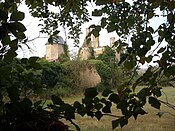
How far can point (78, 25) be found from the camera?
1.77 meters

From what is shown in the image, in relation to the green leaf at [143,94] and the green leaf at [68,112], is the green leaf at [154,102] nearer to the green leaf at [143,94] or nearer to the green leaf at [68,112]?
the green leaf at [143,94]

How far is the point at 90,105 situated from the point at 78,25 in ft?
3.93

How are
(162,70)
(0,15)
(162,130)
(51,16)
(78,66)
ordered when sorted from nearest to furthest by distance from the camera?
(0,15) → (162,70) → (51,16) → (162,130) → (78,66)

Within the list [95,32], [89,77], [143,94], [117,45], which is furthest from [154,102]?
[89,77]

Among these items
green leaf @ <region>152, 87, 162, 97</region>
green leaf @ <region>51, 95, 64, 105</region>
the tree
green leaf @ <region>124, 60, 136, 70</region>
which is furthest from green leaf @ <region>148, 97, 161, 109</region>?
green leaf @ <region>124, 60, 136, 70</region>

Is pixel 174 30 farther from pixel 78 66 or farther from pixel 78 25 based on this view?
pixel 78 66

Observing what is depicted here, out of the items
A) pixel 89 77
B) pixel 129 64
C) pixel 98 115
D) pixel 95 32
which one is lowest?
pixel 89 77

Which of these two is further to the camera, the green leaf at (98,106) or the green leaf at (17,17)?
the green leaf at (98,106)

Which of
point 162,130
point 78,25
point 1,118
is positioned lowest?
point 162,130

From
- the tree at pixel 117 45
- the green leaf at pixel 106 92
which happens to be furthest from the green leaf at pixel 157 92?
the green leaf at pixel 106 92

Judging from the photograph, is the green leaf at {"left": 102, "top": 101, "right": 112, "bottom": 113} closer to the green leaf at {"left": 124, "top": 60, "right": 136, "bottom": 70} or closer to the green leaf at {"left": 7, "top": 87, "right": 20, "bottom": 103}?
the green leaf at {"left": 7, "top": 87, "right": 20, "bottom": 103}

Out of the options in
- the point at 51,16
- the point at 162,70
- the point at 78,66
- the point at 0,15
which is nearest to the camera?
the point at 0,15

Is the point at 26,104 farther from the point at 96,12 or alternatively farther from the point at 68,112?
the point at 96,12

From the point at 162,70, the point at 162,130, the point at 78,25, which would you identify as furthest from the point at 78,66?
the point at 162,70
